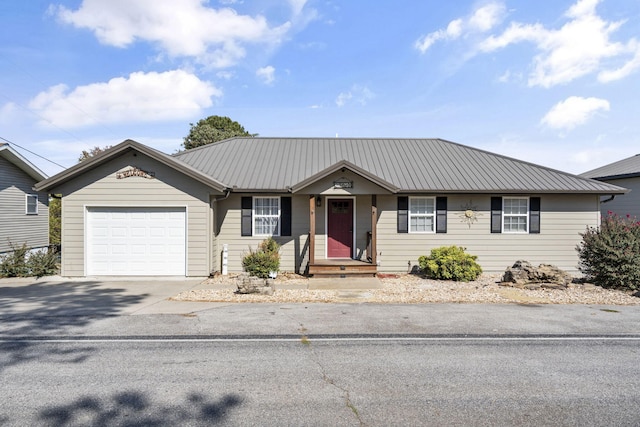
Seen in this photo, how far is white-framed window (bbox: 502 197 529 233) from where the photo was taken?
13797mm

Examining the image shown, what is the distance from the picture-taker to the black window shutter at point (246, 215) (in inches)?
531

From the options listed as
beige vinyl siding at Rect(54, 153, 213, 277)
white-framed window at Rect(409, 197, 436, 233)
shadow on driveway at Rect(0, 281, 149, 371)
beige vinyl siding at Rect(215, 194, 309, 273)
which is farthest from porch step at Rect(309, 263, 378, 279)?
shadow on driveway at Rect(0, 281, 149, 371)

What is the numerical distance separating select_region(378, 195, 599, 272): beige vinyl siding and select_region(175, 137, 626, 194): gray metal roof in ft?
2.03

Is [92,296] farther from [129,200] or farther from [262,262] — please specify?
[262,262]

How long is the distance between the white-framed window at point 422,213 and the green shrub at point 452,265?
1.12 meters

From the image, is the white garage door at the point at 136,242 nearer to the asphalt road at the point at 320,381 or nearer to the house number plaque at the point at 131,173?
the house number plaque at the point at 131,173

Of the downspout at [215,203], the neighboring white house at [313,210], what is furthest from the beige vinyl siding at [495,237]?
the downspout at [215,203]

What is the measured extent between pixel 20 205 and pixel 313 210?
14.7 m

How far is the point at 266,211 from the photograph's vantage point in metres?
13.7

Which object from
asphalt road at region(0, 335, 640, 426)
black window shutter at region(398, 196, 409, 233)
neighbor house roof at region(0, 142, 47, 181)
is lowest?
asphalt road at region(0, 335, 640, 426)

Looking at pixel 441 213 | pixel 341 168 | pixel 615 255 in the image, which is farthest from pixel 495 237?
pixel 341 168

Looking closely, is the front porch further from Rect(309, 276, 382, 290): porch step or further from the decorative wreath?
the decorative wreath

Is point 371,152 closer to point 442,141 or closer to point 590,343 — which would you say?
point 442,141

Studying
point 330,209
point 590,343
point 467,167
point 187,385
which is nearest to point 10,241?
point 330,209
